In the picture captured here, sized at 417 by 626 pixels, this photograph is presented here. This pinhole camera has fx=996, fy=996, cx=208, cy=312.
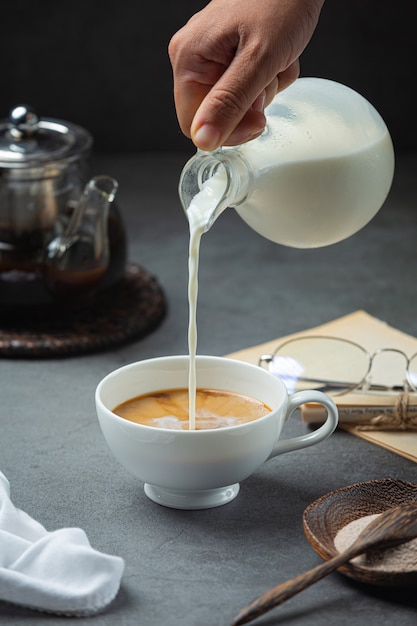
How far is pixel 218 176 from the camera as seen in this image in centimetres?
101

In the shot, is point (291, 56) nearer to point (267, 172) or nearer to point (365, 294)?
point (267, 172)

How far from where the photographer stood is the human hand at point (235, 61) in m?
0.95

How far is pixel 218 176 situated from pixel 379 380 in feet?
1.28

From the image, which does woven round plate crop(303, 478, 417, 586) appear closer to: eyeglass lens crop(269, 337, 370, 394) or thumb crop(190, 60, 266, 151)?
eyeglass lens crop(269, 337, 370, 394)

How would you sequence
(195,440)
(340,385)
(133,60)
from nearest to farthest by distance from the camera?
(195,440) < (340,385) < (133,60)

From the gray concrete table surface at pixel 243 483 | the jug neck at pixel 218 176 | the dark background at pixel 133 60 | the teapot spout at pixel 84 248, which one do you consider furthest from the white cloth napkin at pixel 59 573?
the dark background at pixel 133 60

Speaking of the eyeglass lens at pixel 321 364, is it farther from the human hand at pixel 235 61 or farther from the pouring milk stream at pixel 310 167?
the human hand at pixel 235 61

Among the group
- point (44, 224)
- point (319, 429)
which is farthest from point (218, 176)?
point (44, 224)

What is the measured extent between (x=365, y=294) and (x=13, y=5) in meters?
1.23

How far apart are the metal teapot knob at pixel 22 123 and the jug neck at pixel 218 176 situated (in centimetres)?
48

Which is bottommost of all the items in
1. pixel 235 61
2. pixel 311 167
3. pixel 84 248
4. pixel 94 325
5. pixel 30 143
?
pixel 94 325

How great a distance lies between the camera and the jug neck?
3.31 feet

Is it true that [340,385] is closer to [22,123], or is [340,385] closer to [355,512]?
[355,512]

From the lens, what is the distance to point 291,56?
1017 mm
